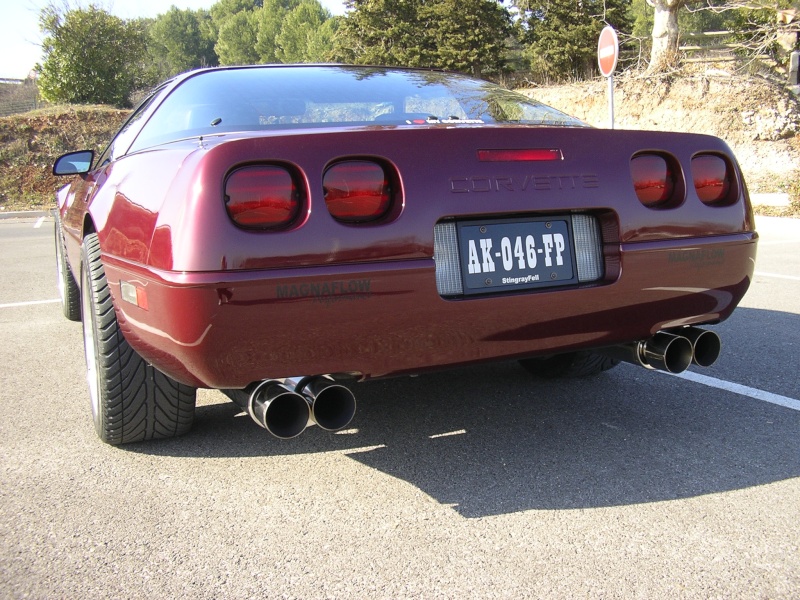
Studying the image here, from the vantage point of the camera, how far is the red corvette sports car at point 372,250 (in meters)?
1.94

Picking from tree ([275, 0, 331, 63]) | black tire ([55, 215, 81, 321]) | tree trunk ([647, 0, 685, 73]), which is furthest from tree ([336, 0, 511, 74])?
tree ([275, 0, 331, 63])

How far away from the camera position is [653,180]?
2434 millimetres

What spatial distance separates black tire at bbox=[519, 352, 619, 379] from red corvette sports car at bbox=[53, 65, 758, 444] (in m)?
0.69

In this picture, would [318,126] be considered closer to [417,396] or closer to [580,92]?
[417,396]

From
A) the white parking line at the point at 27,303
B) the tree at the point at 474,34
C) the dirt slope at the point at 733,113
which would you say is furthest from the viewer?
the tree at the point at 474,34

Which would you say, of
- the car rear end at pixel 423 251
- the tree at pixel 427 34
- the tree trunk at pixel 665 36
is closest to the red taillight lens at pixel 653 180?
the car rear end at pixel 423 251

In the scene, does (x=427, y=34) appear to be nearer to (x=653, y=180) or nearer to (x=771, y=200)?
(x=771, y=200)

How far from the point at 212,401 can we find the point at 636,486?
1830 millimetres

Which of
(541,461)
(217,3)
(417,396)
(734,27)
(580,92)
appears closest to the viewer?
(541,461)

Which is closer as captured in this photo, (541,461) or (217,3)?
(541,461)

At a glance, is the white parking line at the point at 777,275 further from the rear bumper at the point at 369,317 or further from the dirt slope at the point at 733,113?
the dirt slope at the point at 733,113

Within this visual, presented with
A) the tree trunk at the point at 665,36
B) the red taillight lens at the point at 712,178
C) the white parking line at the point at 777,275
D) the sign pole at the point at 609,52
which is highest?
the tree trunk at the point at 665,36

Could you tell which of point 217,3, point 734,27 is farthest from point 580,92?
point 217,3

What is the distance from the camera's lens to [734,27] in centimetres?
2105
